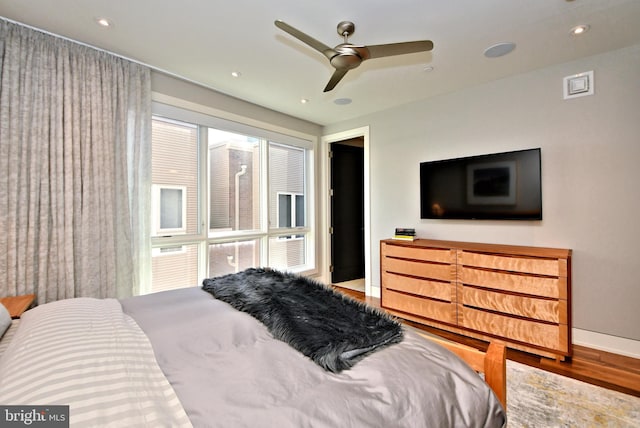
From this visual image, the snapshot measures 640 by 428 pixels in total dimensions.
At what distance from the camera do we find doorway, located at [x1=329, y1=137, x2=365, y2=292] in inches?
186

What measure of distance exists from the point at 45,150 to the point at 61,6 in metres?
1.00

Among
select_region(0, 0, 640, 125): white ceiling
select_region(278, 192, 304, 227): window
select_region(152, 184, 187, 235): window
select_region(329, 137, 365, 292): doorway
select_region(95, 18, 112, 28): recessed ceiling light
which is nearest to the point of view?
select_region(0, 0, 640, 125): white ceiling

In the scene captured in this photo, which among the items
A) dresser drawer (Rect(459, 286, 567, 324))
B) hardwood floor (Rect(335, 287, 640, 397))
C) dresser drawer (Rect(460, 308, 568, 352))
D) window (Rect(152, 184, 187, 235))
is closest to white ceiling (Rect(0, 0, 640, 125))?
window (Rect(152, 184, 187, 235))

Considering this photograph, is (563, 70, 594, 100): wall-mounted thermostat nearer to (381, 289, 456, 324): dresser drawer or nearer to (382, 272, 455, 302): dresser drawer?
(382, 272, 455, 302): dresser drawer

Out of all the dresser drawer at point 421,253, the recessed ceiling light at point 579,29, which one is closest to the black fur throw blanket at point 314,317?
the dresser drawer at point 421,253

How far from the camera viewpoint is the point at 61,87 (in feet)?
7.34

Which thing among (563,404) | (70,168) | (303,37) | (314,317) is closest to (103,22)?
(70,168)

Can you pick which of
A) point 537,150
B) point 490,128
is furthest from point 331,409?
point 490,128

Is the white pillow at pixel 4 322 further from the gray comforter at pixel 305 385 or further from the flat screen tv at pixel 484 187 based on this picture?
the flat screen tv at pixel 484 187

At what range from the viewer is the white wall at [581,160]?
93.1 inches

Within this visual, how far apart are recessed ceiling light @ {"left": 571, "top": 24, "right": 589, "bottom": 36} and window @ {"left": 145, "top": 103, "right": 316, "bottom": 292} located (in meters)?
3.11

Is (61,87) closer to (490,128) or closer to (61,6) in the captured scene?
(61,6)

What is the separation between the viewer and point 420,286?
120 inches

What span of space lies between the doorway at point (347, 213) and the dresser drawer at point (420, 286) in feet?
4.22
